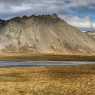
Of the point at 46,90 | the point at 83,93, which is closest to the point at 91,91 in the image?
the point at 83,93

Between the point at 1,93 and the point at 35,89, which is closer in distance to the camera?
the point at 1,93

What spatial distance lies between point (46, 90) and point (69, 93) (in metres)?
2.52

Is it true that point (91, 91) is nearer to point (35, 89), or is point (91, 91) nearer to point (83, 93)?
point (83, 93)

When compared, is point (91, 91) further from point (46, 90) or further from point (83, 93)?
point (46, 90)

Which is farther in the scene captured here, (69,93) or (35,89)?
(35,89)

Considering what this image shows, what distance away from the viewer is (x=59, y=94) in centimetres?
2912

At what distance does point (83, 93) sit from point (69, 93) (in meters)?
1.07

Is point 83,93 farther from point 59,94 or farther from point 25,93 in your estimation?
point 25,93

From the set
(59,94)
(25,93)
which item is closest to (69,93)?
(59,94)

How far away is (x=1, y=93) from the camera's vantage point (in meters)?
29.2

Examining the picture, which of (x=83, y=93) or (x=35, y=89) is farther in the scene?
(x=35, y=89)

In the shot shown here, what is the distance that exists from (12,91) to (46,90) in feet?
9.05

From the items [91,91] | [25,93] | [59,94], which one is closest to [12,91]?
[25,93]

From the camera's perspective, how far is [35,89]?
31969 millimetres
